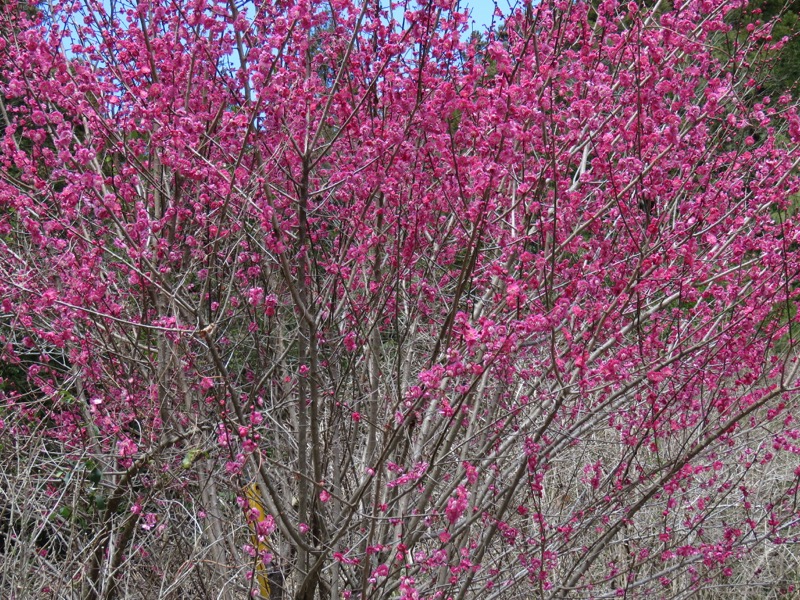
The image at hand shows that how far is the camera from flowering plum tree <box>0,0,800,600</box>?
3891 mm

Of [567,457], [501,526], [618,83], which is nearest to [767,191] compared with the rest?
[618,83]

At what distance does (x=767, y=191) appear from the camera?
4.36 meters

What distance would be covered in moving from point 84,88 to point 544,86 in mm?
2169

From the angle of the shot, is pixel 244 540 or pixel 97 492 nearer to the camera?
pixel 97 492

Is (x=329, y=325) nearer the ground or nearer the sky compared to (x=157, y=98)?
nearer the ground

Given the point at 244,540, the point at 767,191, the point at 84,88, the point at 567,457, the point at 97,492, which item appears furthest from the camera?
the point at 567,457

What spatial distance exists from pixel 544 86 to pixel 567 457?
3.49 metres

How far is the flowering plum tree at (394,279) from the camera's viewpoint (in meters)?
3.89

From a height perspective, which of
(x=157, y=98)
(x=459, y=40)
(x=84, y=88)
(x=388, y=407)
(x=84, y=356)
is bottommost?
(x=84, y=356)

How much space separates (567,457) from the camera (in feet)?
21.7

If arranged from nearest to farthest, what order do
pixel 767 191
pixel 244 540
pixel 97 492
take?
pixel 767 191 < pixel 97 492 < pixel 244 540

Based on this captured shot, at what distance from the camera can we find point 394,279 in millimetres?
4551

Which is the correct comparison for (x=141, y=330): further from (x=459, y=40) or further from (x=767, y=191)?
(x=767, y=191)

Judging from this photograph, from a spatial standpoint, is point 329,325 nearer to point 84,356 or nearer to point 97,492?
point 84,356
